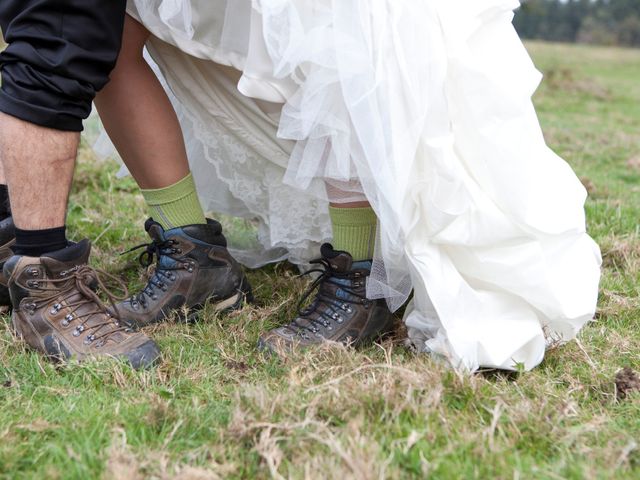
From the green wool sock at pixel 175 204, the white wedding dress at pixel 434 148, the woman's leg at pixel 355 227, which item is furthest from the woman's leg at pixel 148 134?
the woman's leg at pixel 355 227

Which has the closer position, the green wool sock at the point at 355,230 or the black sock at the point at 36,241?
the black sock at the point at 36,241

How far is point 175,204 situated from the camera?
6.57ft

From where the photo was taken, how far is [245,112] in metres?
2.00

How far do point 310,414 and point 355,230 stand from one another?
2.12ft

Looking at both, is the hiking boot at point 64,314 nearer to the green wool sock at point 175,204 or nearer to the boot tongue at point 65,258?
the boot tongue at point 65,258

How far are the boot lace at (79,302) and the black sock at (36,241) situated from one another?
6 cm

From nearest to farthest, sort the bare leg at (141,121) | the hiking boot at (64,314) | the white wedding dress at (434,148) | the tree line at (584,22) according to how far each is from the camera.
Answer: the white wedding dress at (434,148), the hiking boot at (64,314), the bare leg at (141,121), the tree line at (584,22)

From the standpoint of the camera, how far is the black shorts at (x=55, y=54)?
1510 millimetres

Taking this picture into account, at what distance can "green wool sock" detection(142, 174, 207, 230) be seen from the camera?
2.00m

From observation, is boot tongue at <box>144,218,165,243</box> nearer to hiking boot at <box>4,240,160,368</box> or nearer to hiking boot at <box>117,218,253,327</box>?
hiking boot at <box>117,218,253,327</box>

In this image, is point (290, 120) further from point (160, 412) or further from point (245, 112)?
point (160, 412)

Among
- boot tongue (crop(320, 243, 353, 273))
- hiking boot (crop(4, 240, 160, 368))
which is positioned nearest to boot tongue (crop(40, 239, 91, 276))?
hiking boot (crop(4, 240, 160, 368))

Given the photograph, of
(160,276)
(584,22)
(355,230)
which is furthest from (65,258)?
(584,22)

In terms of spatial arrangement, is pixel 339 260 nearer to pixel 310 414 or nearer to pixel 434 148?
pixel 434 148
